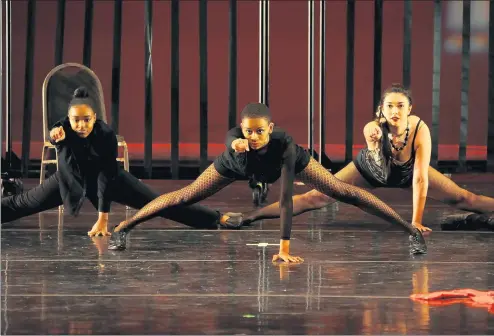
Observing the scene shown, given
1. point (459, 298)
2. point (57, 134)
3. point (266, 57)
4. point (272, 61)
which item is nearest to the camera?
point (459, 298)

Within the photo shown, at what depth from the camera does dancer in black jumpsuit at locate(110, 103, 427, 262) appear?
4.87 meters

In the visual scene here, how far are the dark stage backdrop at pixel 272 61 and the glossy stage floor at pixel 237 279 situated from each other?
366 centimetres

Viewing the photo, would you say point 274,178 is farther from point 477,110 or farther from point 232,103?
point 477,110

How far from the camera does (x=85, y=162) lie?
5.51 meters

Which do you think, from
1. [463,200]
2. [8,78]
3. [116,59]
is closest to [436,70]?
[116,59]

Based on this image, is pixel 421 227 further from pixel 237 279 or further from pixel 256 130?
pixel 237 279

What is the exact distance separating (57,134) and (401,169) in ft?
5.42

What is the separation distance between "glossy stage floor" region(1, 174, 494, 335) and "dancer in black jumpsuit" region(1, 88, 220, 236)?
144 millimetres

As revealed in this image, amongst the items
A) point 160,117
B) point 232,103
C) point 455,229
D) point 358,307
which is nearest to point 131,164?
point 232,103

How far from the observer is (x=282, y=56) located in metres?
10.2

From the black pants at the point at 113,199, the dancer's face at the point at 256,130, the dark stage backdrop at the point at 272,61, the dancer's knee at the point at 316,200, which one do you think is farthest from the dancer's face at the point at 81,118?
the dark stage backdrop at the point at 272,61

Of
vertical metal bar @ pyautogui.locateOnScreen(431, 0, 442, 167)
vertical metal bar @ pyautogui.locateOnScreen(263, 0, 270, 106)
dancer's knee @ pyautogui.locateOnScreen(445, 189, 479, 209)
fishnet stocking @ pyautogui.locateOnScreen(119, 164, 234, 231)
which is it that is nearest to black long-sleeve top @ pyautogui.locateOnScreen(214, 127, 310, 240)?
fishnet stocking @ pyautogui.locateOnScreen(119, 164, 234, 231)

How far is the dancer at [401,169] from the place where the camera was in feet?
18.3

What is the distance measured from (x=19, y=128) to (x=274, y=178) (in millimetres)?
5524
